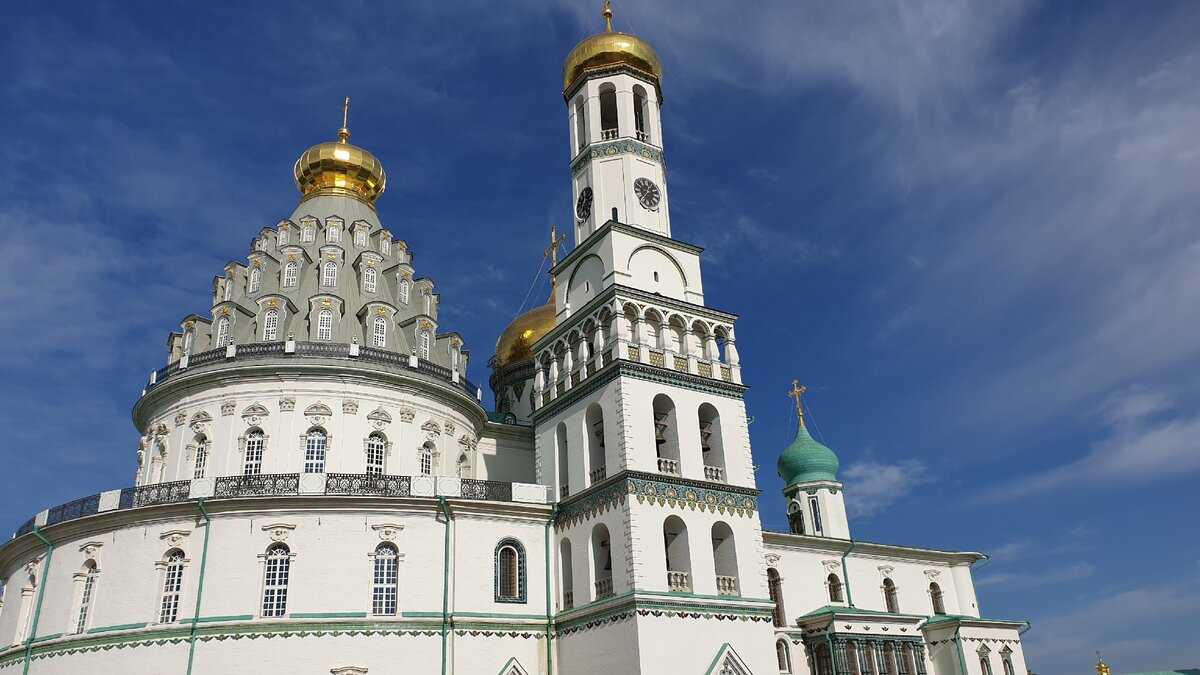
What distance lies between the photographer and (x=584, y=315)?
105 feet

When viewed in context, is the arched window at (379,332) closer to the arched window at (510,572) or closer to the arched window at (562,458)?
the arched window at (562,458)

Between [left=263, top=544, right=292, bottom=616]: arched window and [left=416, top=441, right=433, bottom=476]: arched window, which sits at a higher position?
[left=416, top=441, right=433, bottom=476]: arched window

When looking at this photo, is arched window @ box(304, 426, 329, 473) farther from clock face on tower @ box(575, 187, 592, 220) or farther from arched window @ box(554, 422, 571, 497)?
clock face on tower @ box(575, 187, 592, 220)

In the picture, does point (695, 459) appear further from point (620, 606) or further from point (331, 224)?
point (331, 224)

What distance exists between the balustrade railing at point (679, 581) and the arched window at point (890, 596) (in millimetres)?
14142

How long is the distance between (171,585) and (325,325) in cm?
995

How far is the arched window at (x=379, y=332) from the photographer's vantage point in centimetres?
3385

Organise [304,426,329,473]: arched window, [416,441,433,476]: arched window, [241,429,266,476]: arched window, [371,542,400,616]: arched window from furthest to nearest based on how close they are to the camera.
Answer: [416,441,433,476]: arched window
[304,426,329,473]: arched window
[241,429,266,476]: arched window
[371,542,400,616]: arched window

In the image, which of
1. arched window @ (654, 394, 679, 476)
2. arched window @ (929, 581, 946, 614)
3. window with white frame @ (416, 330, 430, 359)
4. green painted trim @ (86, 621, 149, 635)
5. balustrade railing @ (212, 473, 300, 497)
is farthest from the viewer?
arched window @ (929, 581, 946, 614)

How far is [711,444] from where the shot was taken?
31.4m

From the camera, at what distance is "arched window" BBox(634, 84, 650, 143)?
3578 cm

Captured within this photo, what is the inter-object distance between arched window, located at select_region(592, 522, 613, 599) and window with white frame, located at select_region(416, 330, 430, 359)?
9.89m

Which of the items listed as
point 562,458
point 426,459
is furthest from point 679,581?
point 426,459

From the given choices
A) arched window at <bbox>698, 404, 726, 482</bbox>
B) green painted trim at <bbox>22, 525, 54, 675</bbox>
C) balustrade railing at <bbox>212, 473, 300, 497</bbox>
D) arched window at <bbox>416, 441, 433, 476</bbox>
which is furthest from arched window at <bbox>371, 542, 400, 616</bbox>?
green painted trim at <bbox>22, 525, 54, 675</bbox>
